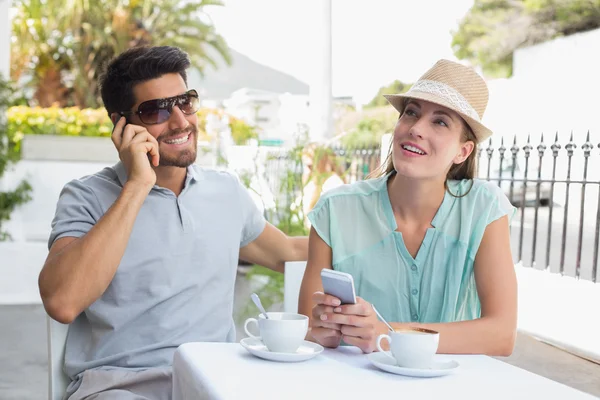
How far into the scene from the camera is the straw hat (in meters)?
1.99

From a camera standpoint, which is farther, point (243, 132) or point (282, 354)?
point (243, 132)

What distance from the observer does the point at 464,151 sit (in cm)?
214

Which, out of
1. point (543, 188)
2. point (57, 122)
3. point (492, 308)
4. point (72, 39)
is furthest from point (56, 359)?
point (543, 188)

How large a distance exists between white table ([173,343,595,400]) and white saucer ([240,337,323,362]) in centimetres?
1

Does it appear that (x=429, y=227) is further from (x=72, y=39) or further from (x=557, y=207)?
(x=557, y=207)

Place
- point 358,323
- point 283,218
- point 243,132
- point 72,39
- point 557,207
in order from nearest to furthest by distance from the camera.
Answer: point 358,323, point 283,218, point 243,132, point 72,39, point 557,207

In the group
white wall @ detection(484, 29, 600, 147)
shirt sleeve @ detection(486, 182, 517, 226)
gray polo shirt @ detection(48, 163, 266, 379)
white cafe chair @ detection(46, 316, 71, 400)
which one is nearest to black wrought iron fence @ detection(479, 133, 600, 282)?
white wall @ detection(484, 29, 600, 147)

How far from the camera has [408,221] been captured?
2123 mm

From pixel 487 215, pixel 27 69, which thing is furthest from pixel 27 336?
pixel 27 69

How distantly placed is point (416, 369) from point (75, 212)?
109cm

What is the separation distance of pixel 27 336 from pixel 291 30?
74.3ft

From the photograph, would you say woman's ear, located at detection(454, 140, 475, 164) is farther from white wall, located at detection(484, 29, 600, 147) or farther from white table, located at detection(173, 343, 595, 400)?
white wall, located at detection(484, 29, 600, 147)

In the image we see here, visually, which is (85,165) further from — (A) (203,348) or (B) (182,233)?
(A) (203,348)

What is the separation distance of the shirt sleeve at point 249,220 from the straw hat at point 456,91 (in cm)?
62
